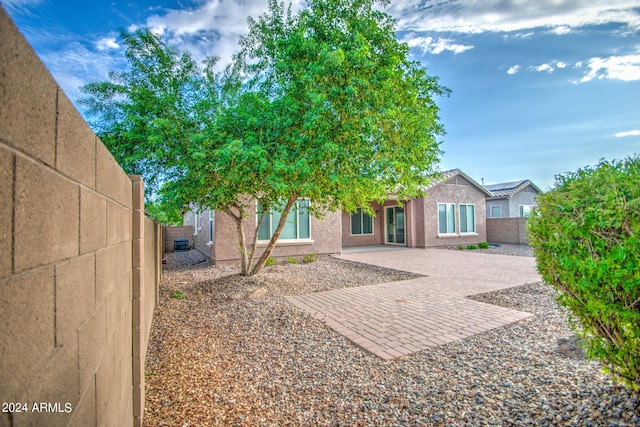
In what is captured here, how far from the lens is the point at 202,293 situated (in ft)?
23.6

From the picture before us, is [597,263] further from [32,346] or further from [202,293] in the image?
[202,293]

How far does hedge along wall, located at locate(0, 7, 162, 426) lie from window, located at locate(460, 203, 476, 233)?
67.6ft

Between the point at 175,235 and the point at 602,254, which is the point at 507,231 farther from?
the point at 175,235

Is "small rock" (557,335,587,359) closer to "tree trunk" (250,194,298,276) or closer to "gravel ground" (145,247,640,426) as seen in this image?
"gravel ground" (145,247,640,426)

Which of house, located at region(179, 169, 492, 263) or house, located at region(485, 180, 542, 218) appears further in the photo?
house, located at region(485, 180, 542, 218)

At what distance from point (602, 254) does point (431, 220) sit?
16561 mm

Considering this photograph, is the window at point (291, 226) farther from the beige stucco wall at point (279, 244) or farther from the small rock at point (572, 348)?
the small rock at point (572, 348)

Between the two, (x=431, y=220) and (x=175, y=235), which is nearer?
(x=431, y=220)

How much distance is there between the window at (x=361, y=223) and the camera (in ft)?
64.4

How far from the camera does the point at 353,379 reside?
11.2 ft

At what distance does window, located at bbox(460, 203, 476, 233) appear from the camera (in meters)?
19.6

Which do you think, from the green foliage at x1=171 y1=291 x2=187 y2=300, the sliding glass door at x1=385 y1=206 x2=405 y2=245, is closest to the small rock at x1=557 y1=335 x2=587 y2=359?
the green foliage at x1=171 y1=291 x2=187 y2=300

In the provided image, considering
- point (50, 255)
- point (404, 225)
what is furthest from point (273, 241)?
point (404, 225)

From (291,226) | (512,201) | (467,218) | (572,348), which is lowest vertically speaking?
(572,348)
